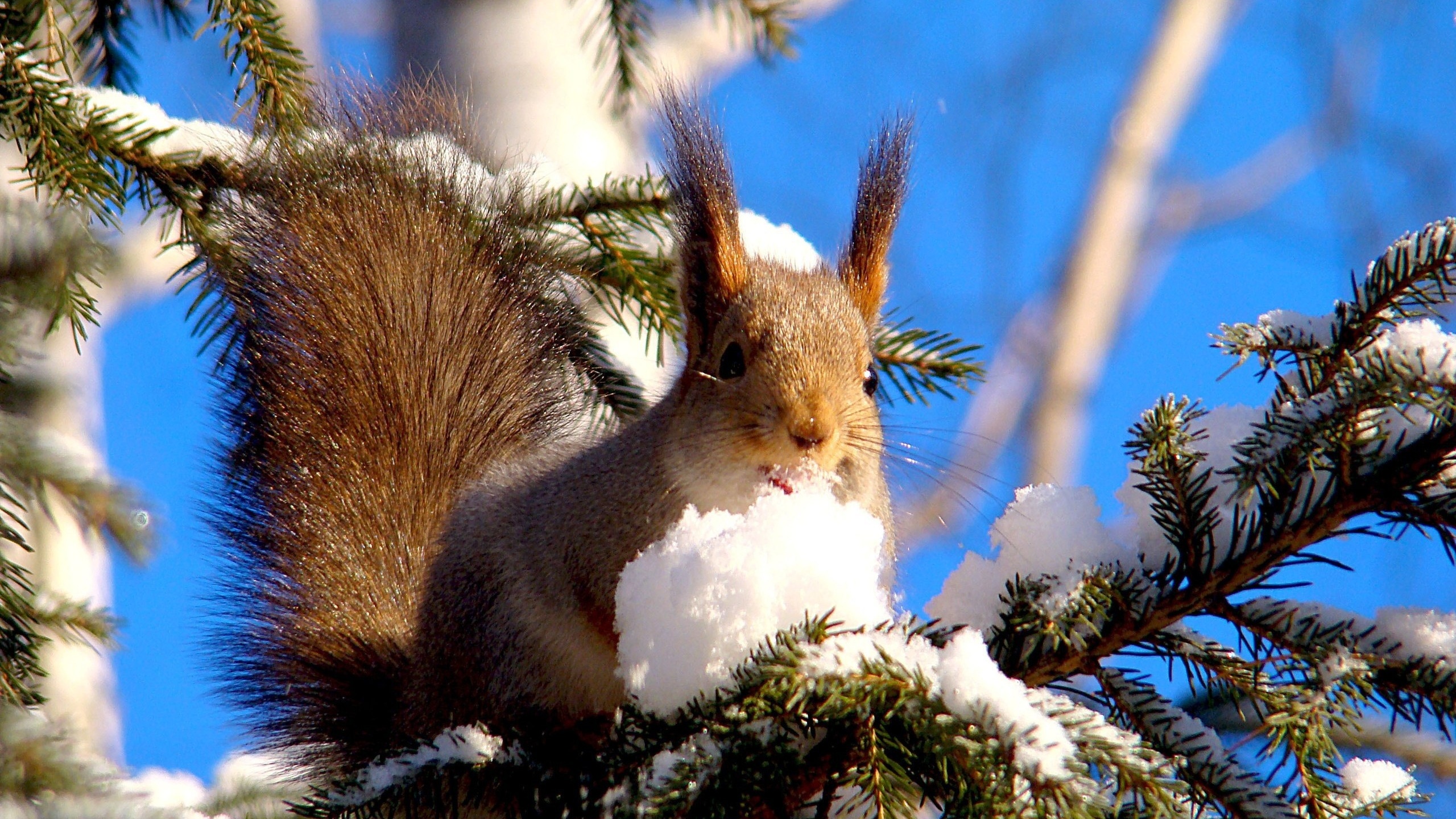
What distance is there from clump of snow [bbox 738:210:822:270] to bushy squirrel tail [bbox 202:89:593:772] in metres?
0.34

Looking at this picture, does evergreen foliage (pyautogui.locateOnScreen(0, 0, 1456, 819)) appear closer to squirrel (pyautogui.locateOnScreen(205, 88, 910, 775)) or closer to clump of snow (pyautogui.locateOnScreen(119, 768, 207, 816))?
squirrel (pyautogui.locateOnScreen(205, 88, 910, 775))

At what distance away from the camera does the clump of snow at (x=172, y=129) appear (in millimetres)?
1320

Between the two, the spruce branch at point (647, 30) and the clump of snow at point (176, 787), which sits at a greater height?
the spruce branch at point (647, 30)

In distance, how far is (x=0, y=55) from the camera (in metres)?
1.14

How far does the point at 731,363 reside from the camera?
1.31 metres

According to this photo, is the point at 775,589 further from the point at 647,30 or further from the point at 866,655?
the point at 647,30

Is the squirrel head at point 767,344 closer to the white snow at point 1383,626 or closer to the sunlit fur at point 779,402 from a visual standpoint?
the sunlit fur at point 779,402

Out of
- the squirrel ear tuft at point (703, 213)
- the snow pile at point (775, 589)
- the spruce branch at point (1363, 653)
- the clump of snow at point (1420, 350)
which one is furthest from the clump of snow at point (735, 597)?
the squirrel ear tuft at point (703, 213)

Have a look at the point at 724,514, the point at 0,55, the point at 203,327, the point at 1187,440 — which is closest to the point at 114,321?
the point at 203,327

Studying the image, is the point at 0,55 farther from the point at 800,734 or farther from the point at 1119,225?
the point at 1119,225

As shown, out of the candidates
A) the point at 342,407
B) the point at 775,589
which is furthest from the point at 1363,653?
the point at 342,407

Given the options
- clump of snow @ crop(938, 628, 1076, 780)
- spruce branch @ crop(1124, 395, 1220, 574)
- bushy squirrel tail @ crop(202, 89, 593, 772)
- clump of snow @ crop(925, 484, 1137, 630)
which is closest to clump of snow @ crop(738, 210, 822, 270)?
bushy squirrel tail @ crop(202, 89, 593, 772)

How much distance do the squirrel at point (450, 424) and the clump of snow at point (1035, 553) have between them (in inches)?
10.5

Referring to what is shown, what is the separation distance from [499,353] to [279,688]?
503 millimetres
